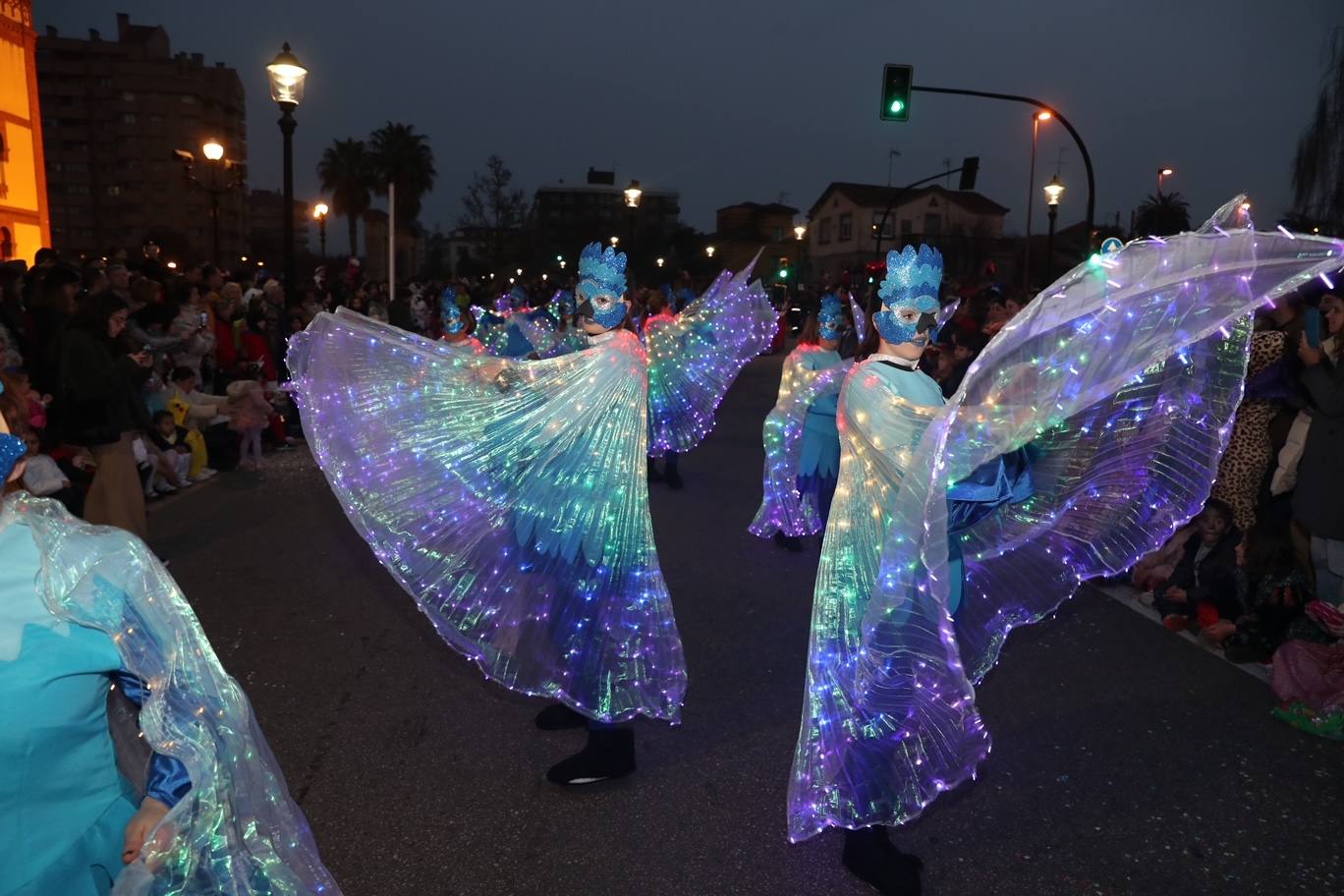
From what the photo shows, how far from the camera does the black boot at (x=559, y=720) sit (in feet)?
14.6

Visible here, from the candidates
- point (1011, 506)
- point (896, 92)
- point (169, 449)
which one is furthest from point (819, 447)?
point (896, 92)

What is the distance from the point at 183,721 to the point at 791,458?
6.25 m

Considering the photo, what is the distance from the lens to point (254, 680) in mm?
4961

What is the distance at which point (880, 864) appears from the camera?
328 centimetres

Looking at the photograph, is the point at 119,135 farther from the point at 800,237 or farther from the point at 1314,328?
the point at 1314,328

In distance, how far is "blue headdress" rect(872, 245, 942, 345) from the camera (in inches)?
133

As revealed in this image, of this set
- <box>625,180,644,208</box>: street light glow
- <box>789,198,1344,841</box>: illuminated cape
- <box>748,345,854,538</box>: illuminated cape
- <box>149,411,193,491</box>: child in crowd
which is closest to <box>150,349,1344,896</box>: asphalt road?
<box>789,198,1344,841</box>: illuminated cape

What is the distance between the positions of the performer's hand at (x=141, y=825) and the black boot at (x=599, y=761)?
7.60 feet

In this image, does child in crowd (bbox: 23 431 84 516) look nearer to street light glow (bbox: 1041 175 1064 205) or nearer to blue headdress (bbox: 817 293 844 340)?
blue headdress (bbox: 817 293 844 340)

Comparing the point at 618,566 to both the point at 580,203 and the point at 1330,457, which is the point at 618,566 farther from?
the point at 580,203

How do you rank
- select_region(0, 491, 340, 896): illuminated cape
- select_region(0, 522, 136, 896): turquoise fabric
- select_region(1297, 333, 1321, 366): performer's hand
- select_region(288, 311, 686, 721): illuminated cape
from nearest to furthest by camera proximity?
1. select_region(0, 522, 136, 896): turquoise fabric
2. select_region(0, 491, 340, 896): illuminated cape
3. select_region(288, 311, 686, 721): illuminated cape
4. select_region(1297, 333, 1321, 366): performer's hand

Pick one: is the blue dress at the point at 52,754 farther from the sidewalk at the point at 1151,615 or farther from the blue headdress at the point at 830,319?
the blue headdress at the point at 830,319

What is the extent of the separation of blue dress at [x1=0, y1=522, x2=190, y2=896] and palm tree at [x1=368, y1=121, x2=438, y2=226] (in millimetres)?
52071

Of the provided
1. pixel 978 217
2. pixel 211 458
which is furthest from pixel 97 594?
pixel 978 217
